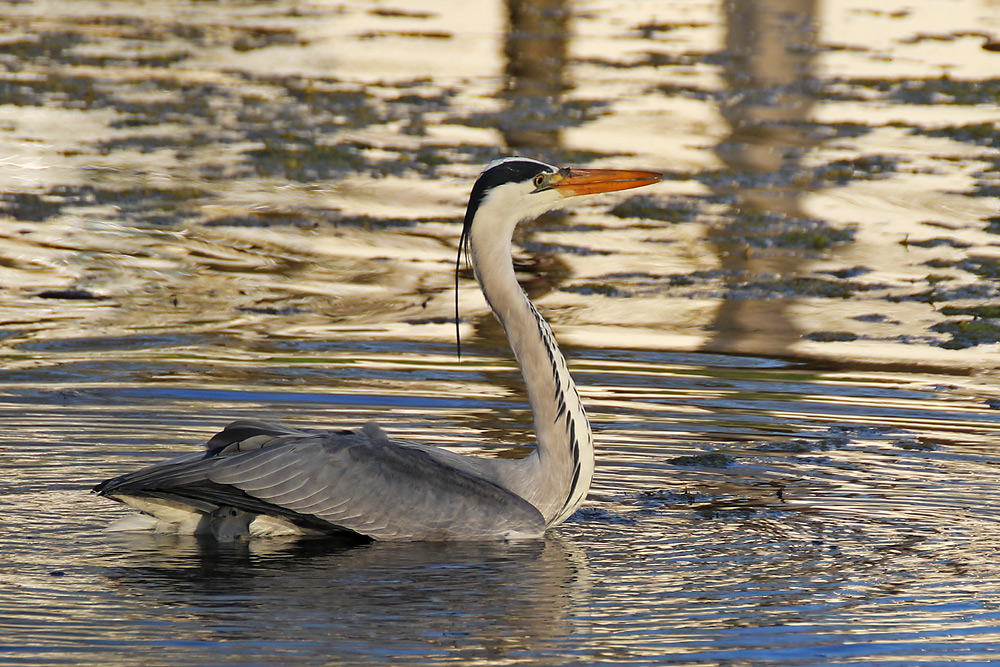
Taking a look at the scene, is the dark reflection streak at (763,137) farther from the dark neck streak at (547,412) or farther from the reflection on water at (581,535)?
the dark neck streak at (547,412)

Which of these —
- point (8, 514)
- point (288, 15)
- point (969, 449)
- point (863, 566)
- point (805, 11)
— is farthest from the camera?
point (805, 11)

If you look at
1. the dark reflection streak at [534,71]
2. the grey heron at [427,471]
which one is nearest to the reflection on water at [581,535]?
the grey heron at [427,471]

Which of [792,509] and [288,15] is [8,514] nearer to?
[792,509]

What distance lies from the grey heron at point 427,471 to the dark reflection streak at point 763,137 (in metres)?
3.65

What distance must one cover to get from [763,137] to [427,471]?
13278 mm

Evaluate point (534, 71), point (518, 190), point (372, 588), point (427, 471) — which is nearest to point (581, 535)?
point (427, 471)

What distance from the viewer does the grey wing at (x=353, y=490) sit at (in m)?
6.68

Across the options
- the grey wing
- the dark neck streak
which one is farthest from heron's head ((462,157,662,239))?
the grey wing

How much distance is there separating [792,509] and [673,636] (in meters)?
1.91

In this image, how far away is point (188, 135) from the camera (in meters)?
18.2

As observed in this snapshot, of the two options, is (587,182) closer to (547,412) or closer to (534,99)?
(547,412)

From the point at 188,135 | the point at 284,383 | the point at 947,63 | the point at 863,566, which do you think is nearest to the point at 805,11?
the point at 947,63

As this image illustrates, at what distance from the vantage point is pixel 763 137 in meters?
19.3

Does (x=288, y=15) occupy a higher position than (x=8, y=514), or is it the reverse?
(x=288, y=15)
